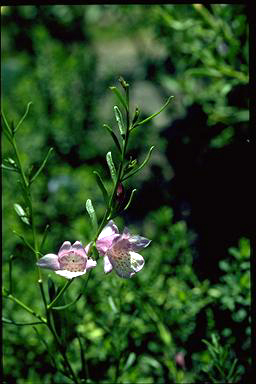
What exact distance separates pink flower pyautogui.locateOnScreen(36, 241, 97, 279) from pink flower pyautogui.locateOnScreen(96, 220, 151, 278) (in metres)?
0.02

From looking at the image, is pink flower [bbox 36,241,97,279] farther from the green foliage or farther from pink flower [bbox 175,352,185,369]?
pink flower [bbox 175,352,185,369]

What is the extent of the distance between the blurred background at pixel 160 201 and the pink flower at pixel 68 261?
0.55 feet

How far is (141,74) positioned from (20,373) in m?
1.40

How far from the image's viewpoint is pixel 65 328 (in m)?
0.95

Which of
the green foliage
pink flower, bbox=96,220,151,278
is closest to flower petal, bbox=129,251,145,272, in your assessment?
pink flower, bbox=96,220,151,278

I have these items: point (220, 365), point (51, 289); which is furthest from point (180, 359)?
point (51, 289)

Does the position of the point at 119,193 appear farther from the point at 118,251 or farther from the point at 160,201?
the point at 160,201

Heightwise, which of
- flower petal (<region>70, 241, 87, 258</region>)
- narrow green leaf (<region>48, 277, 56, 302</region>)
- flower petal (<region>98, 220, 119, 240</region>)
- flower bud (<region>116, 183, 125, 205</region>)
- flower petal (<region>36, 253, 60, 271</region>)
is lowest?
narrow green leaf (<region>48, 277, 56, 302</region>)

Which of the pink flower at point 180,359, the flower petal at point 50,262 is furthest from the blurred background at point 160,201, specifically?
the flower petal at point 50,262

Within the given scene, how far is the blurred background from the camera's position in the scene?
1.28 meters

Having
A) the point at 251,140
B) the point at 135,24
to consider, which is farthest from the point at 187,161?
the point at 135,24

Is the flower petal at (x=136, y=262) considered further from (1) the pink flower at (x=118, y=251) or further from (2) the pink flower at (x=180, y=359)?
(2) the pink flower at (x=180, y=359)

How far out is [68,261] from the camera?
0.80 metres

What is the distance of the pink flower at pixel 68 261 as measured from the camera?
79 cm
